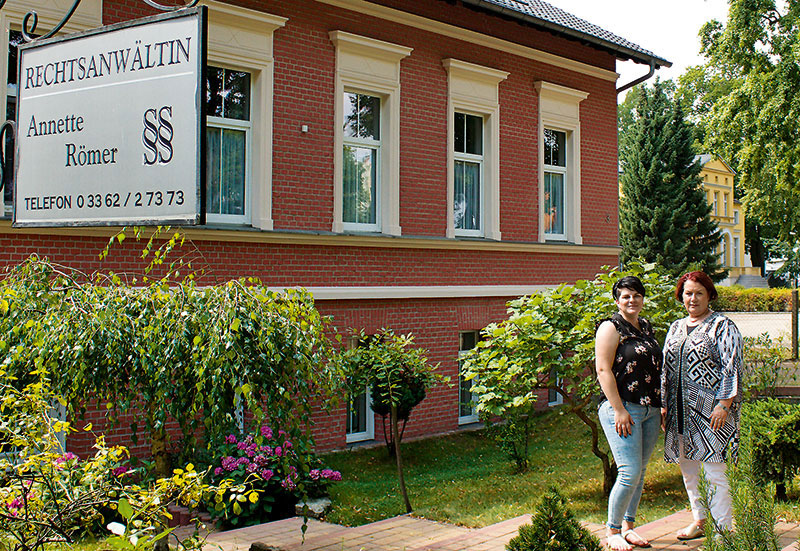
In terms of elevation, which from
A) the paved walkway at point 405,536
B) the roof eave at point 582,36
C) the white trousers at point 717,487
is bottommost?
the paved walkway at point 405,536

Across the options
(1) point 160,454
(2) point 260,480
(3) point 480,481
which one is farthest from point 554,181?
Answer: (1) point 160,454

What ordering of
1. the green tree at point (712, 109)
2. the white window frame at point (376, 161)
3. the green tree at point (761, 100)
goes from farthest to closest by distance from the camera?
1. the green tree at point (712, 109)
2. the green tree at point (761, 100)
3. the white window frame at point (376, 161)

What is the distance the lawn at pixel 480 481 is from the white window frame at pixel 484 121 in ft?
10.6

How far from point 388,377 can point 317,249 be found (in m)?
2.90

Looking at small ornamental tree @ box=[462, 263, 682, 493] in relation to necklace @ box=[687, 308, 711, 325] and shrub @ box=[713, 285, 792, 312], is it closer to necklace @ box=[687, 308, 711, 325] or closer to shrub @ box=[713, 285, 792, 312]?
A: necklace @ box=[687, 308, 711, 325]

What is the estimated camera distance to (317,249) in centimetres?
1044

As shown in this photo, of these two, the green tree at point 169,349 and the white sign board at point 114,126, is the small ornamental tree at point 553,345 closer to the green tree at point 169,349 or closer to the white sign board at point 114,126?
the green tree at point 169,349

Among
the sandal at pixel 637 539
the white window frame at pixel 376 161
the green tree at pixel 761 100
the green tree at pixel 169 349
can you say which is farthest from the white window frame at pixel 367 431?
the green tree at pixel 761 100

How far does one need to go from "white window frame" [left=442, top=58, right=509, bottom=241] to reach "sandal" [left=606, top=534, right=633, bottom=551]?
720cm

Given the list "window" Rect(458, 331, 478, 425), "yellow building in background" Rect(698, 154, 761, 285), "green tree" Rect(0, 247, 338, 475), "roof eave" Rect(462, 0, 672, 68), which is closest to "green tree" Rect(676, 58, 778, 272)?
"yellow building in background" Rect(698, 154, 761, 285)

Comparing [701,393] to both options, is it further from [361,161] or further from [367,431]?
[361,161]

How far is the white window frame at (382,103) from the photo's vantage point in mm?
10711

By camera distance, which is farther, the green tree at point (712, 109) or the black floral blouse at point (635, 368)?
the green tree at point (712, 109)

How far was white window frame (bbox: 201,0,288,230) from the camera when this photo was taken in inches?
380
